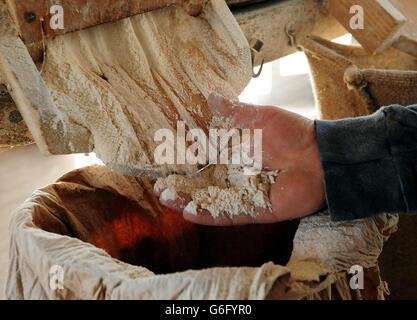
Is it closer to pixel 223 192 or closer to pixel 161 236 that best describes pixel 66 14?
pixel 223 192

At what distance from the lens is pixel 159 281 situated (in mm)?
632

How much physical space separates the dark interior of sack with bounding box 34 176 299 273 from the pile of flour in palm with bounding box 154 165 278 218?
0.24 metres

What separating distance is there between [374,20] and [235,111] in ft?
2.79

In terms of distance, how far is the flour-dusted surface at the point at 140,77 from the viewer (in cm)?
88

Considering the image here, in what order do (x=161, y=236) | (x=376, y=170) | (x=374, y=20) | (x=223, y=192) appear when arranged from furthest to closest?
1. (x=374, y=20)
2. (x=161, y=236)
3. (x=223, y=192)
4. (x=376, y=170)

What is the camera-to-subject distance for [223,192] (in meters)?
0.90

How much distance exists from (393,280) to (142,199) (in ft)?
3.68

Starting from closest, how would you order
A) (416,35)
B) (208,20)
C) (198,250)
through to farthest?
(208,20), (198,250), (416,35)

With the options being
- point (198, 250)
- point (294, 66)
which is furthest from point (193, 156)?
point (294, 66)

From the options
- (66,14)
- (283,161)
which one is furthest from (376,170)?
(66,14)

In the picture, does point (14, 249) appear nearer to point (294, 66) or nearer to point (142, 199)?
point (142, 199)

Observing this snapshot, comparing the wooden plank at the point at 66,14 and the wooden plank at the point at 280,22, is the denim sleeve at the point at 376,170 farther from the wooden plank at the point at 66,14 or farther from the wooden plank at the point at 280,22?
the wooden plank at the point at 280,22

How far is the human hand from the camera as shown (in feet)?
2.85

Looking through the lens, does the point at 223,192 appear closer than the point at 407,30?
Yes
